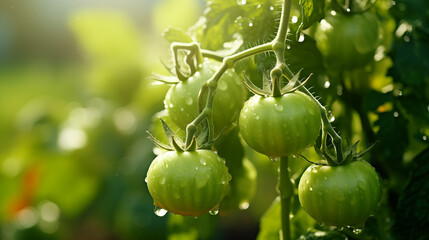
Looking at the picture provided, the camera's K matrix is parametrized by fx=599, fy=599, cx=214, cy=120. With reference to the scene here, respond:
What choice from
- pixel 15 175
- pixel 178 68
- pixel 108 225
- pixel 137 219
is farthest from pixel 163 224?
pixel 178 68

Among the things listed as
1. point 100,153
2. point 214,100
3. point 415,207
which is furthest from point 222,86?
point 100,153

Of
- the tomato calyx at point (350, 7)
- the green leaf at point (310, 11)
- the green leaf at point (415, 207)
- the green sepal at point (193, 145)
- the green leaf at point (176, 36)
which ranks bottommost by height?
the green leaf at point (415, 207)

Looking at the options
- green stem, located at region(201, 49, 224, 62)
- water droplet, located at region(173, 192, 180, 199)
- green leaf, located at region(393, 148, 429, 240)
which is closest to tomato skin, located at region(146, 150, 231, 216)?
water droplet, located at region(173, 192, 180, 199)

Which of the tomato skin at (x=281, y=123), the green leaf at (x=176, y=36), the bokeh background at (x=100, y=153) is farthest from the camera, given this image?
the bokeh background at (x=100, y=153)

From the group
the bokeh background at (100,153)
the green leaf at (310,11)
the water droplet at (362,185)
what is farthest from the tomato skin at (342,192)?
the bokeh background at (100,153)

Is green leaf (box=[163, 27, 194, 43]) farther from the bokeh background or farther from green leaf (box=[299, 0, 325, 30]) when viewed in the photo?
the bokeh background

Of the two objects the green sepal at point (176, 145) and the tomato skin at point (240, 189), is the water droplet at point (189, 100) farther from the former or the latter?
the tomato skin at point (240, 189)
